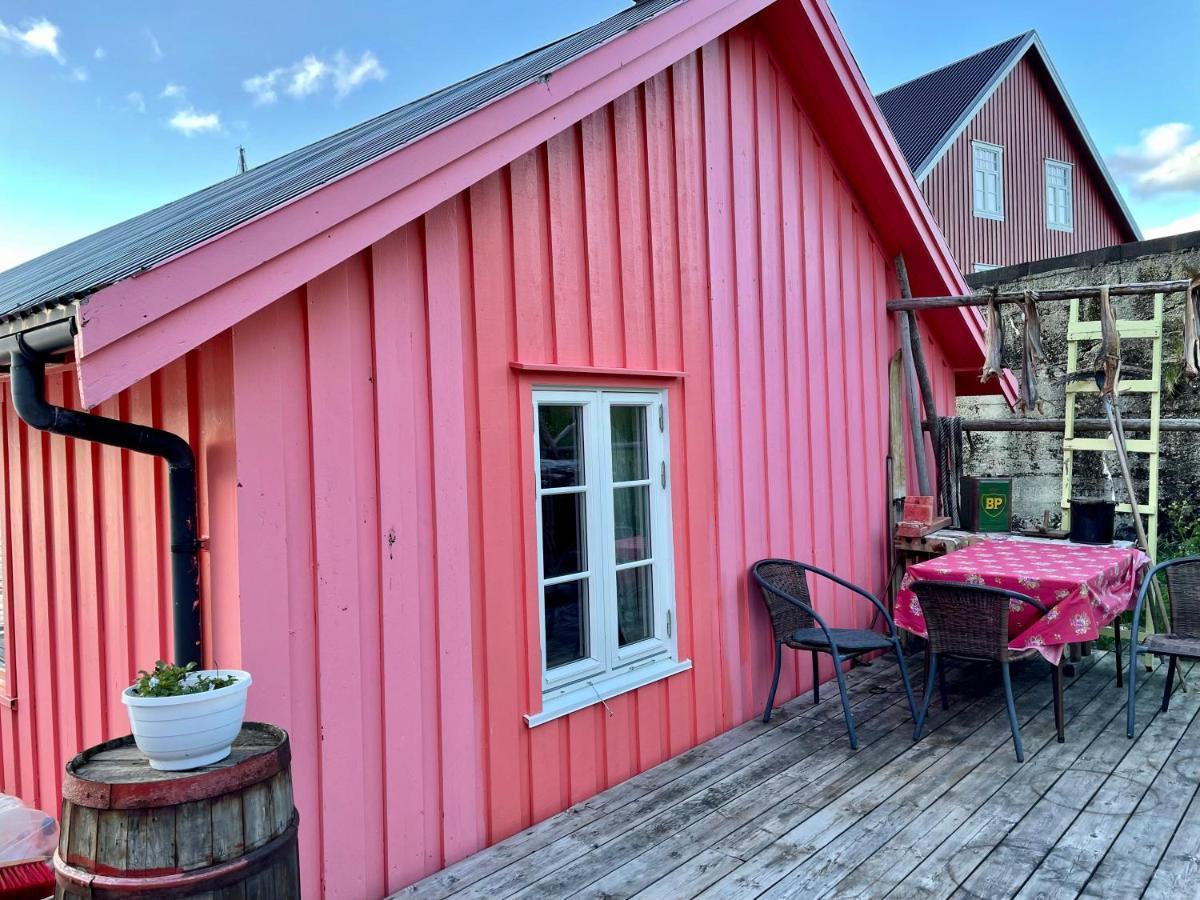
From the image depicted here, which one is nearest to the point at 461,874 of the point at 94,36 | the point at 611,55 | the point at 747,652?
the point at 747,652

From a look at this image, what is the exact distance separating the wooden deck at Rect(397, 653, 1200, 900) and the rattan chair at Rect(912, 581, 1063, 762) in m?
0.26

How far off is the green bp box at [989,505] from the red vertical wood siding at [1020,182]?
392 inches

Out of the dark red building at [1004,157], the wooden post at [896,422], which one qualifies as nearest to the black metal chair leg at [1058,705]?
the wooden post at [896,422]

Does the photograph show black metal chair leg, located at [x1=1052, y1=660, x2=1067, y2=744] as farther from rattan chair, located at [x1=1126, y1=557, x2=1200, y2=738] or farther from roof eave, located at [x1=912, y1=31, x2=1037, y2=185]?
roof eave, located at [x1=912, y1=31, x2=1037, y2=185]

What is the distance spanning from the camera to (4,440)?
4.07 metres

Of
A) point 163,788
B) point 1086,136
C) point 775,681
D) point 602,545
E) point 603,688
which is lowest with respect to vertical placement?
point 775,681

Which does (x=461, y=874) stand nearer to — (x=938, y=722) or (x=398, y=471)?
(x=398, y=471)

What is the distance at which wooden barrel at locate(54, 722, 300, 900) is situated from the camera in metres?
2.04

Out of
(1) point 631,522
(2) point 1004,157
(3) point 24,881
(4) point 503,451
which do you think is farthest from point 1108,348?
(2) point 1004,157

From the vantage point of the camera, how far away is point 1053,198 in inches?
684

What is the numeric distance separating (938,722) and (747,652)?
3.66ft

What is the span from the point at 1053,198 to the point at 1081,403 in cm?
1082

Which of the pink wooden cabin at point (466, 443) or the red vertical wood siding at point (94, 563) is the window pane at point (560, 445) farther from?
the red vertical wood siding at point (94, 563)

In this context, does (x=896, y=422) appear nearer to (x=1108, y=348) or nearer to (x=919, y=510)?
(x=919, y=510)
